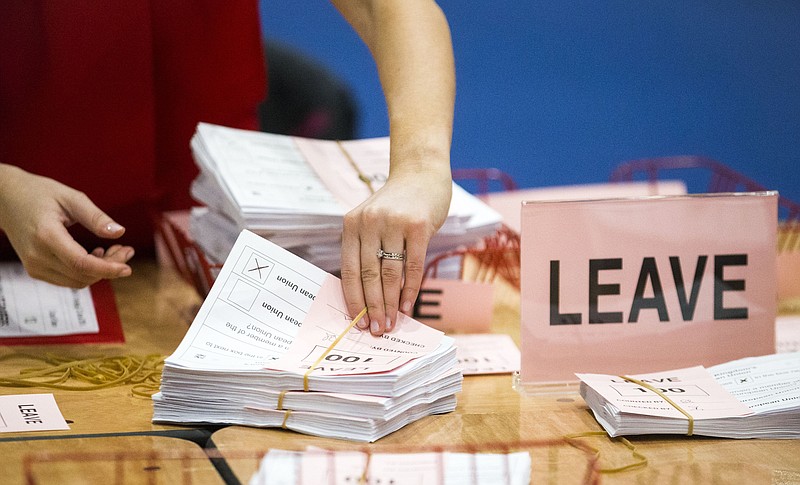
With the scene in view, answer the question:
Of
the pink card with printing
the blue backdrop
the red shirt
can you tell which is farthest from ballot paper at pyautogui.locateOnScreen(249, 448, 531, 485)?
the blue backdrop

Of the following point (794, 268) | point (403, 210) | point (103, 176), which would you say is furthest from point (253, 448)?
point (794, 268)

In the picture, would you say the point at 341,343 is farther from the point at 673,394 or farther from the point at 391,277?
the point at 673,394

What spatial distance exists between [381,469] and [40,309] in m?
0.67

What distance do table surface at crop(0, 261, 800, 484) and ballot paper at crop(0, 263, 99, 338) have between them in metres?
0.13

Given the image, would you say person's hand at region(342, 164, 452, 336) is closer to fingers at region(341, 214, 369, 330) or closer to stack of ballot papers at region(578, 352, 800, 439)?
fingers at region(341, 214, 369, 330)

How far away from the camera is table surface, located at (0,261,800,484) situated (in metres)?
0.74

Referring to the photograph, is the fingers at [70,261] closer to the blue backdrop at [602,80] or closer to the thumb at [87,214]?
the thumb at [87,214]

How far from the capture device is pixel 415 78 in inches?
45.1

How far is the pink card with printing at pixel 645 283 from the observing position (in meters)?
0.98

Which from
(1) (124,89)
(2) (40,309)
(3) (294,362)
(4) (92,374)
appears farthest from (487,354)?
(1) (124,89)

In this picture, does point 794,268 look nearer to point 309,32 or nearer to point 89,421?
point 89,421

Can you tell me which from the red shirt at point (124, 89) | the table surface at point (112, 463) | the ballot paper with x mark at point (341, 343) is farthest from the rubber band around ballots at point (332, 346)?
the red shirt at point (124, 89)

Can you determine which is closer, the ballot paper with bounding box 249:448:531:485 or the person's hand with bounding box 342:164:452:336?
the ballot paper with bounding box 249:448:531:485

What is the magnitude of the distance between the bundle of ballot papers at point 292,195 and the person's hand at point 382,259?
0.19m
